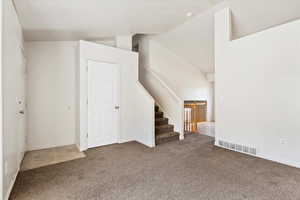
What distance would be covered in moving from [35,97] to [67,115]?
0.82m

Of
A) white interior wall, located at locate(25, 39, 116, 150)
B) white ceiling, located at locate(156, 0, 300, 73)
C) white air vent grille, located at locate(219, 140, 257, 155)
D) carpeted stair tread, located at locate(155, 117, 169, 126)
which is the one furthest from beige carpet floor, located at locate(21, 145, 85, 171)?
white ceiling, located at locate(156, 0, 300, 73)

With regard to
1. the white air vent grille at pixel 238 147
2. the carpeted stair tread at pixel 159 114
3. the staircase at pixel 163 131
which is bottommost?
the white air vent grille at pixel 238 147

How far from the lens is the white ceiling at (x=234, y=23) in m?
3.18

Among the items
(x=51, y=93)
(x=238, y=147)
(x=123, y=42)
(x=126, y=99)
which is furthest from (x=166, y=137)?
(x=51, y=93)

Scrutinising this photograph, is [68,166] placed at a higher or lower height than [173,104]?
lower

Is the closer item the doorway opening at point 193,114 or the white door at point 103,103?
the white door at point 103,103

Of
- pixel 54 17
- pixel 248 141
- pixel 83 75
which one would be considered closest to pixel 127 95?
pixel 83 75

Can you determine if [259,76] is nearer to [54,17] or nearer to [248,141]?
[248,141]

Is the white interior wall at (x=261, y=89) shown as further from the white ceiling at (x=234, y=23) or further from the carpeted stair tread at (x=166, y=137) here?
the carpeted stair tread at (x=166, y=137)

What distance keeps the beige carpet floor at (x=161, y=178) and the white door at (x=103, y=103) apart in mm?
588

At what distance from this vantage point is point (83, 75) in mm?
3627

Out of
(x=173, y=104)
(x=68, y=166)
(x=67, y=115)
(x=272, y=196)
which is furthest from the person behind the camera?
(x=173, y=104)

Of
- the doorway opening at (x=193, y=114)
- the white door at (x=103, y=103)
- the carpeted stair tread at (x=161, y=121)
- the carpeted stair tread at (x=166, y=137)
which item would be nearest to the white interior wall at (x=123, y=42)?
the white door at (x=103, y=103)

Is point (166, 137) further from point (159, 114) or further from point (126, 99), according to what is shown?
point (126, 99)
